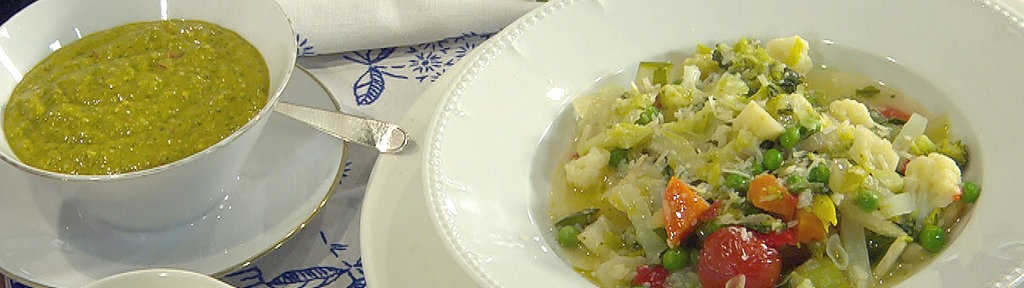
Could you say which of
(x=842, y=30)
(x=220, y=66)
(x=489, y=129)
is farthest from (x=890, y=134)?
(x=220, y=66)

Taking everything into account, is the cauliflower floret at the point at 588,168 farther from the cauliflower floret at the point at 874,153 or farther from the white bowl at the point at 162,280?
the white bowl at the point at 162,280

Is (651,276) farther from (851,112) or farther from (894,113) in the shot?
(894,113)

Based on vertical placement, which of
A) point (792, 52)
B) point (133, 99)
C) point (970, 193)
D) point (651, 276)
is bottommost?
point (651, 276)

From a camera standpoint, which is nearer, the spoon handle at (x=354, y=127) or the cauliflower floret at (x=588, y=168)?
the cauliflower floret at (x=588, y=168)

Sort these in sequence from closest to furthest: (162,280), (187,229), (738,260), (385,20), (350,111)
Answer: (162,280)
(738,260)
(187,229)
(350,111)
(385,20)

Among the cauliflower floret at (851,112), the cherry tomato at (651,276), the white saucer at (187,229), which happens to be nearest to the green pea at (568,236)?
the cherry tomato at (651,276)

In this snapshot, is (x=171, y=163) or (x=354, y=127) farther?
(x=354, y=127)

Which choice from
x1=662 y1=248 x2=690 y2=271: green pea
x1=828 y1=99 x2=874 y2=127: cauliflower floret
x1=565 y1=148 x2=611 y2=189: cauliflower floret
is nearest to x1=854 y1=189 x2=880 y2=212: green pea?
x1=828 y1=99 x2=874 y2=127: cauliflower floret

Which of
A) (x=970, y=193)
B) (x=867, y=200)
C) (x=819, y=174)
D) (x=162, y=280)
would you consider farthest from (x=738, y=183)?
(x=162, y=280)
